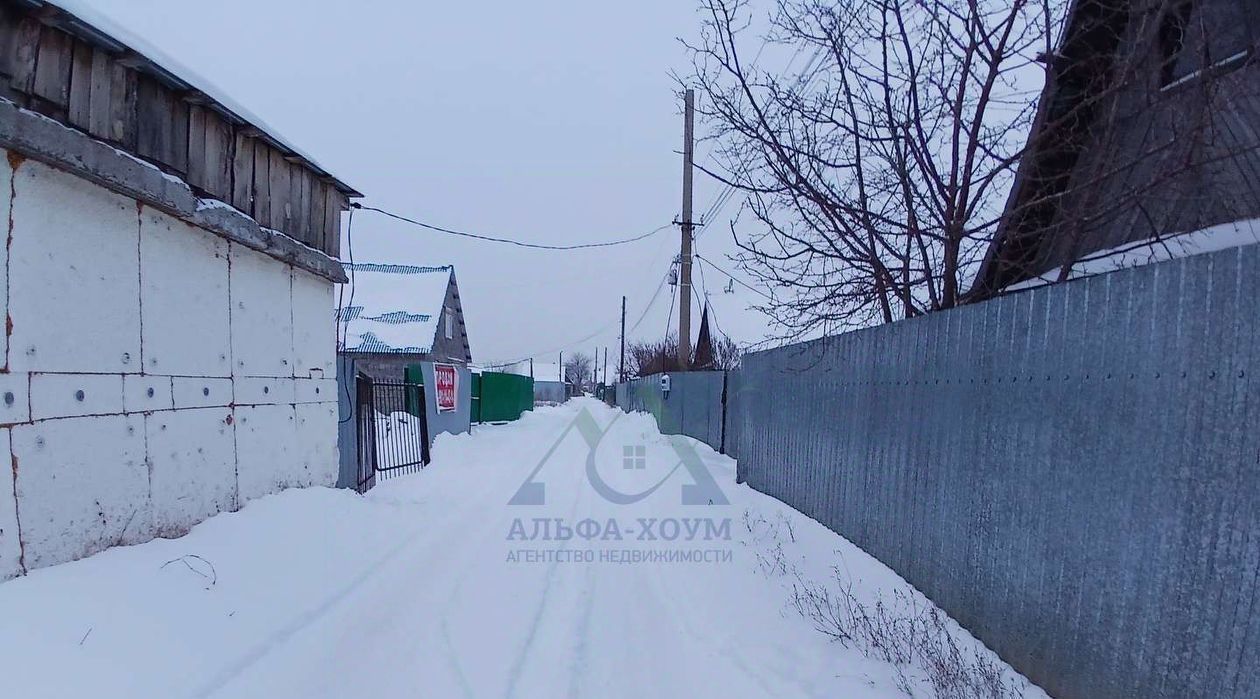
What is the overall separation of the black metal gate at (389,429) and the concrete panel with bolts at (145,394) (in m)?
4.17

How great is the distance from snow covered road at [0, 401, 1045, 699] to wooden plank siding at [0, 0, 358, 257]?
2.76m

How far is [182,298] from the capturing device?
5.18 m

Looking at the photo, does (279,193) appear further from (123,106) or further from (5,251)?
(5,251)

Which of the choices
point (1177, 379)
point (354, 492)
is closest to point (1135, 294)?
point (1177, 379)

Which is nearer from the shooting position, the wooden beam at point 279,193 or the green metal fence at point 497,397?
the wooden beam at point 279,193

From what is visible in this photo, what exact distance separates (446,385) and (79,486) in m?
12.5

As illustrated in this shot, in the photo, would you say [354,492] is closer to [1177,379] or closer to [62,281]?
[62,281]

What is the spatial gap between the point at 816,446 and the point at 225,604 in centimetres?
534

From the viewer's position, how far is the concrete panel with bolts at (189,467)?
4.80 m

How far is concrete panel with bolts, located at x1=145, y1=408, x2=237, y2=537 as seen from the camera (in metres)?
4.80

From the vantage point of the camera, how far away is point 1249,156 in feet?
15.9

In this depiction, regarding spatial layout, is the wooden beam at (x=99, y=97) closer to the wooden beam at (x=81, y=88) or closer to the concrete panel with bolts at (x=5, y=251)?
the wooden beam at (x=81, y=88)

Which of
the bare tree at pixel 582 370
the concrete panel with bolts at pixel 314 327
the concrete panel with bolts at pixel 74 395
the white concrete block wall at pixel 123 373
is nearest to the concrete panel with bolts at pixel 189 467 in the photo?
the white concrete block wall at pixel 123 373

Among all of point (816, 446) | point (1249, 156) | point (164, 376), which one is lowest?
point (816, 446)
